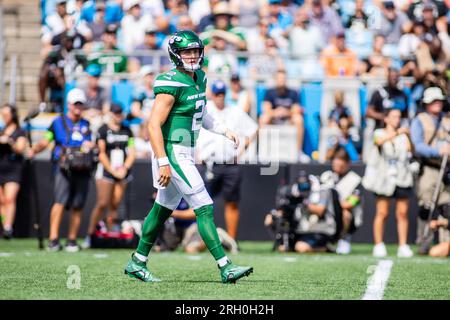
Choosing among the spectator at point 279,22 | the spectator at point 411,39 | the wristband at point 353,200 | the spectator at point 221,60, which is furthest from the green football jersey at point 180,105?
the spectator at point 279,22

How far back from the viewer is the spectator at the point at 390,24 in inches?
830

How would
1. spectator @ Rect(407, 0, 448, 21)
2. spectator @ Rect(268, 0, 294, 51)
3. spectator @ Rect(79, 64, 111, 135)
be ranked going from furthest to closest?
spectator @ Rect(268, 0, 294, 51)
spectator @ Rect(407, 0, 448, 21)
spectator @ Rect(79, 64, 111, 135)

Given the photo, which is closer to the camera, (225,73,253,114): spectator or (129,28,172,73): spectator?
(225,73,253,114): spectator

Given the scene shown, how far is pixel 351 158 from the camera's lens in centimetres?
1858

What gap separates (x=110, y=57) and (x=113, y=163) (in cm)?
428

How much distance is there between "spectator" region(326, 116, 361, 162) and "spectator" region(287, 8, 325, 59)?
2.40 meters

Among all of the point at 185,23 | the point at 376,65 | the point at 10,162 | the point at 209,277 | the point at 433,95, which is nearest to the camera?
the point at 209,277

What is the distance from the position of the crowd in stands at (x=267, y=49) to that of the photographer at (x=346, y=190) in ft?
5.44

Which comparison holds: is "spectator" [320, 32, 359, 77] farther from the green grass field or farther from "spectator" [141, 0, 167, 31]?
the green grass field

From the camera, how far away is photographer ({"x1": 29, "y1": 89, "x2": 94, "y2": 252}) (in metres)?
15.4

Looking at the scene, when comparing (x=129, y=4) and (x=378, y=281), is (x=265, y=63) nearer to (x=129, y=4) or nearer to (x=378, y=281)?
(x=129, y=4)

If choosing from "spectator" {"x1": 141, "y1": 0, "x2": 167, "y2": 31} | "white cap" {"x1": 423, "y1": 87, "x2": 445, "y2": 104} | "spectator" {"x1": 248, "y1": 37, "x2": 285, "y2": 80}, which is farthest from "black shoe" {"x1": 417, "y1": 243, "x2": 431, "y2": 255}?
"spectator" {"x1": 141, "y1": 0, "x2": 167, "y2": 31}

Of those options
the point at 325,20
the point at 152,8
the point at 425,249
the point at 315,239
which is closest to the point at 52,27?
the point at 152,8

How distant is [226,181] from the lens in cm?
1591
